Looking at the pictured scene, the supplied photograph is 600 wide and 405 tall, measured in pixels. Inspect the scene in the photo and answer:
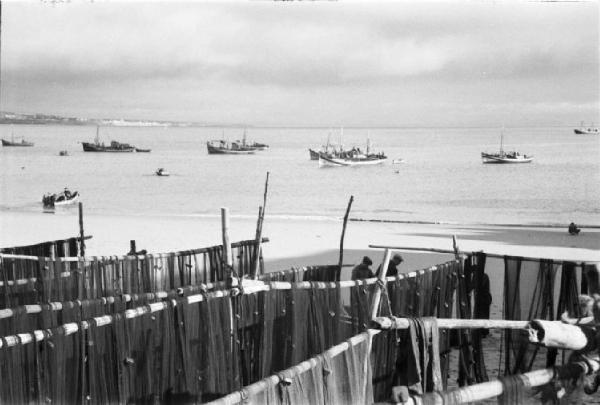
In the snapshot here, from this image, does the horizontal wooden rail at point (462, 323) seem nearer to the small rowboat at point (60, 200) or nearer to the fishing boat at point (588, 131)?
the small rowboat at point (60, 200)

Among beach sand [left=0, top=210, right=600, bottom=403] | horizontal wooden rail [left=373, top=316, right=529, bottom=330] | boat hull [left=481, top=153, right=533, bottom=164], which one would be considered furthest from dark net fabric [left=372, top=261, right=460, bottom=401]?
boat hull [left=481, top=153, right=533, bottom=164]

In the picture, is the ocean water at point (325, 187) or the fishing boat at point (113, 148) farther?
the fishing boat at point (113, 148)

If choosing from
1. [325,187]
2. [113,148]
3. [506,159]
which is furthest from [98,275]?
[113,148]

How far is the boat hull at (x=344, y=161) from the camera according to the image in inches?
3514

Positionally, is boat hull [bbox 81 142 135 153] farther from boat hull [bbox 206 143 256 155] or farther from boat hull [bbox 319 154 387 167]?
boat hull [bbox 319 154 387 167]

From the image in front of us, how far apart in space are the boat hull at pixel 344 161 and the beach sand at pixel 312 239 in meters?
55.4

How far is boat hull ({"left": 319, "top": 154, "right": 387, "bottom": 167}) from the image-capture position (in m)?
89.2

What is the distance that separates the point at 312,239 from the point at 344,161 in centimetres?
6429

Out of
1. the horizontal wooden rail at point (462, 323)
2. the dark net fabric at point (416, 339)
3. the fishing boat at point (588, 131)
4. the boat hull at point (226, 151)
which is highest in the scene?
the fishing boat at point (588, 131)

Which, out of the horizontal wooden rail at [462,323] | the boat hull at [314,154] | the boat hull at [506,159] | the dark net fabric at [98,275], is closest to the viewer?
the horizontal wooden rail at [462,323]

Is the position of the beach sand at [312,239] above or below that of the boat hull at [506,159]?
below

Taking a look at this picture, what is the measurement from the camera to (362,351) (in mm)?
4945

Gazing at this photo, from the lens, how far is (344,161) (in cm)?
8900

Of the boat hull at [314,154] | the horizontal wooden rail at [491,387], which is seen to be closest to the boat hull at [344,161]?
the boat hull at [314,154]
